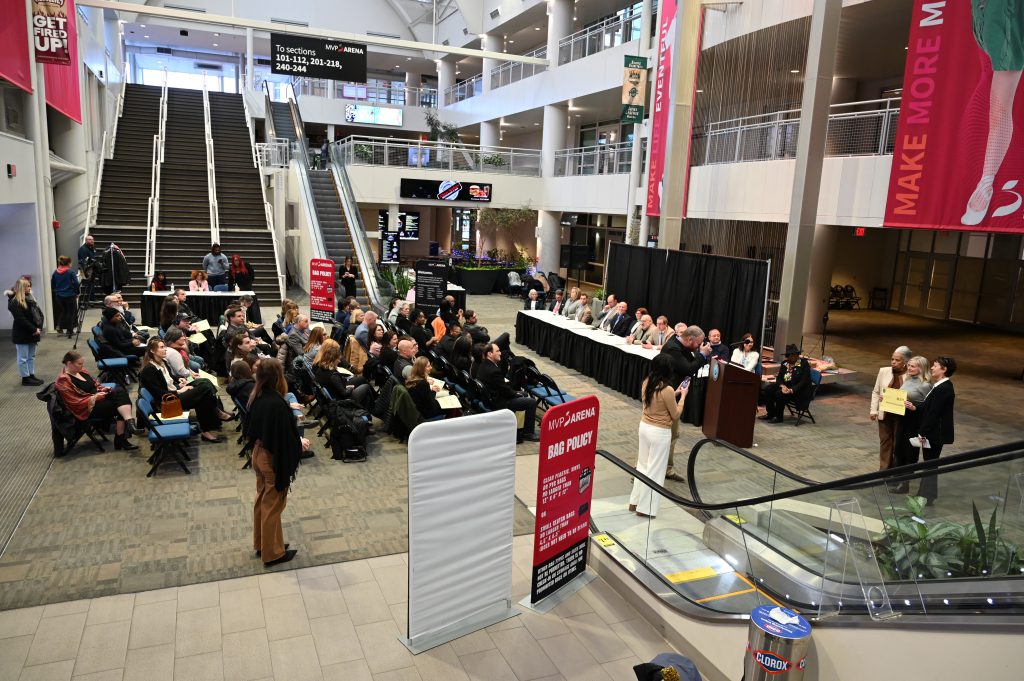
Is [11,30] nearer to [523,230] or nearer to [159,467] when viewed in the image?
[159,467]

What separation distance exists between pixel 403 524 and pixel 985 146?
9211 mm

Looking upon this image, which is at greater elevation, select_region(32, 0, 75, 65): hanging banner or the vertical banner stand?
select_region(32, 0, 75, 65): hanging banner

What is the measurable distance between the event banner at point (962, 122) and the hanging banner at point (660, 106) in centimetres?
529

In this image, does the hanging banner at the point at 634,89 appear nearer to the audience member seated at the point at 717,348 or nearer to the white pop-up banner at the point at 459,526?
the audience member seated at the point at 717,348

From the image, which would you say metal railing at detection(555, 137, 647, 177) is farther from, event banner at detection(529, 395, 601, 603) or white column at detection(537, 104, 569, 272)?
event banner at detection(529, 395, 601, 603)

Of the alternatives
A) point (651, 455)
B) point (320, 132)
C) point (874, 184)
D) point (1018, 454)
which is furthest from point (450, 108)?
point (1018, 454)

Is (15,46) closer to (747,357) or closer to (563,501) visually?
(563,501)

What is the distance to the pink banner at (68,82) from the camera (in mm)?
15266

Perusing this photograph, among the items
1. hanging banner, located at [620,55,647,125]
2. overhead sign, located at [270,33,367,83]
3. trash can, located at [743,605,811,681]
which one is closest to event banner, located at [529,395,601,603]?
trash can, located at [743,605,811,681]

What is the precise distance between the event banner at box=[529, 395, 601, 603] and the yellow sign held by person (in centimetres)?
390

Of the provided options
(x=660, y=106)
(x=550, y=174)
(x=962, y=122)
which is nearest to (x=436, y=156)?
(x=550, y=174)

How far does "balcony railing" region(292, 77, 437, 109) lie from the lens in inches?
1287

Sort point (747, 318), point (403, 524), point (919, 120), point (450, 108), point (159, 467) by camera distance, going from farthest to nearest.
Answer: point (450, 108), point (747, 318), point (919, 120), point (159, 467), point (403, 524)

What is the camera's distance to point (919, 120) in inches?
416
